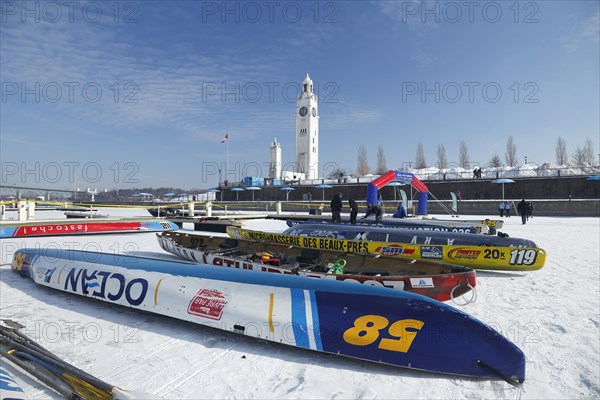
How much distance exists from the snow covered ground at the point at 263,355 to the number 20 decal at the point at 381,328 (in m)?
0.25

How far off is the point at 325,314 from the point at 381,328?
56 cm

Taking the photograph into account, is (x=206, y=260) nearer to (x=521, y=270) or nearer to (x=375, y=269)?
(x=375, y=269)

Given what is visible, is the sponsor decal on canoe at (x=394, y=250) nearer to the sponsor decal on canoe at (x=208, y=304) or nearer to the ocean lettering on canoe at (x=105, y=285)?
the sponsor decal on canoe at (x=208, y=304)

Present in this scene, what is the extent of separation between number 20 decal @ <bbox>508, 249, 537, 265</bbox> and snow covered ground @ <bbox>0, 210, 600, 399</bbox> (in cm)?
139

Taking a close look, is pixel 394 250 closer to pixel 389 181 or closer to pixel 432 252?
pixel 432 252

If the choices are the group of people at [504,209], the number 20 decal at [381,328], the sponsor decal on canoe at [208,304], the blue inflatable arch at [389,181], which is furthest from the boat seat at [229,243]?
the group of people at [504,209]

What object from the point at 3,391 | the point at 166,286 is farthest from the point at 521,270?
the point at 3,391

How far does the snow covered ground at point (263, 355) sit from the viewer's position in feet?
9.54

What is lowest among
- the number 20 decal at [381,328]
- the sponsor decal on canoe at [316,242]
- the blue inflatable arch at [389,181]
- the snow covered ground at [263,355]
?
the snow covered ground at [263,355]

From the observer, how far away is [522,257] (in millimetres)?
7121

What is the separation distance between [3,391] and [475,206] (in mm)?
31454

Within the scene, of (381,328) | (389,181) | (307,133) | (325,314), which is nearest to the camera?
(381,328)

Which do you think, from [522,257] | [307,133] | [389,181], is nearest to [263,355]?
[522,257]

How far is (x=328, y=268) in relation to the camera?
622 cm
